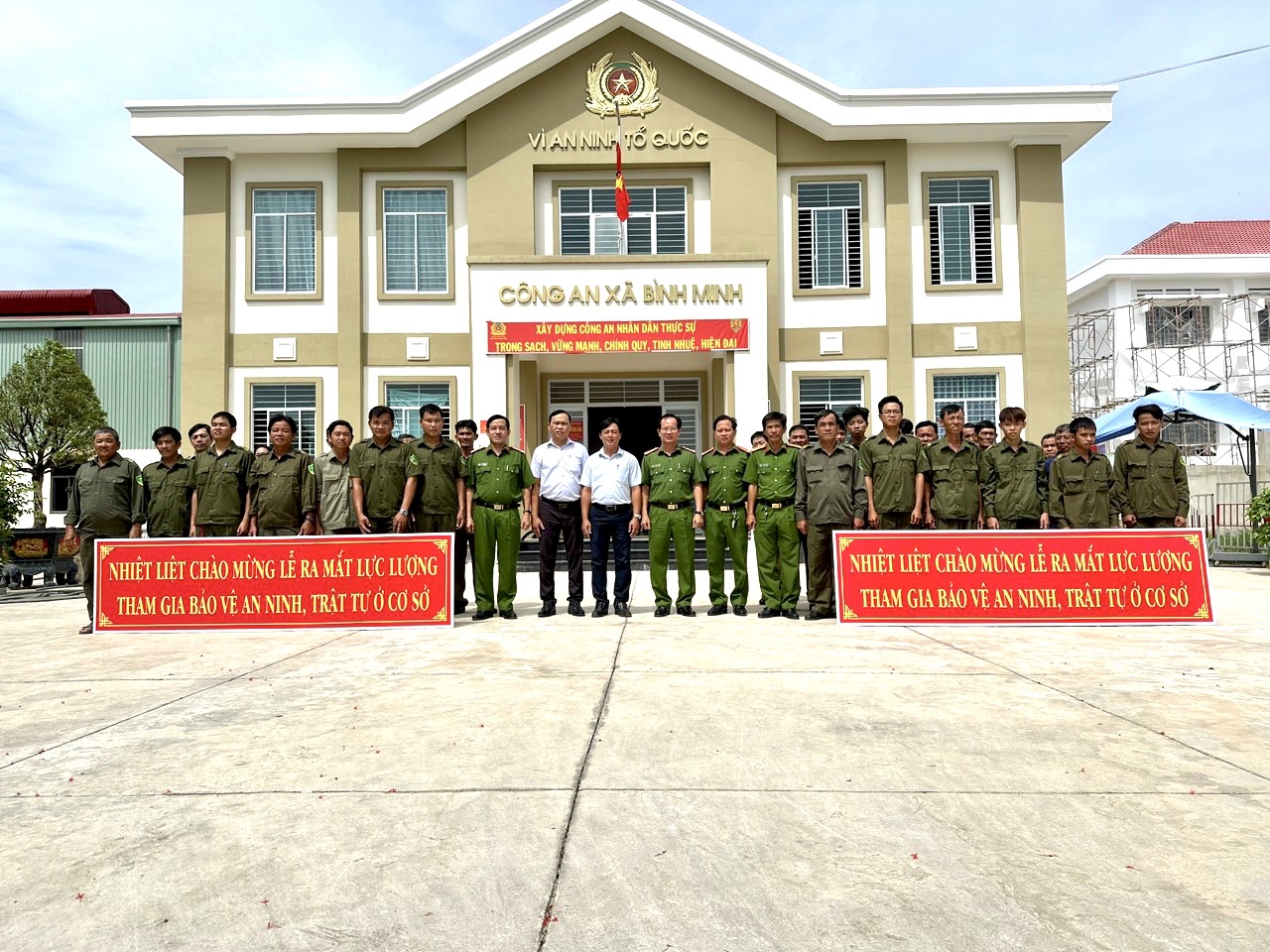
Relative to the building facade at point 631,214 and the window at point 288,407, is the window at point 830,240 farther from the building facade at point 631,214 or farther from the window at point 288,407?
the window at point 288,407

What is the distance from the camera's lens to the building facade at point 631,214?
1588 cm

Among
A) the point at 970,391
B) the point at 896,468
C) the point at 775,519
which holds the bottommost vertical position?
the point at 775,519

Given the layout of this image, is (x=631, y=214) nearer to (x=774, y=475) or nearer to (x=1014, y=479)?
(x=774, y=475)

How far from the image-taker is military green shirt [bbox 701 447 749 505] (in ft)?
26.1

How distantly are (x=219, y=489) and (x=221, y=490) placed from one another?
0.02 m

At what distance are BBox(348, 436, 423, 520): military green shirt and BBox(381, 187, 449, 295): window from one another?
947 cm

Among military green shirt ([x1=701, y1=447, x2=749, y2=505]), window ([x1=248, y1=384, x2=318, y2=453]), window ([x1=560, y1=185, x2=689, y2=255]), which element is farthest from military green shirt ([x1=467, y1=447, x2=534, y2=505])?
window ([x1=248, y1=384, x2=318, y2=453])

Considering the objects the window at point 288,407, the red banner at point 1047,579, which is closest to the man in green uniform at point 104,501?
the red banner at point 1047,579

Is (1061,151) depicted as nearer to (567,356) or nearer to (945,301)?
(945,301)

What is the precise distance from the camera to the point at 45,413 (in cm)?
1909

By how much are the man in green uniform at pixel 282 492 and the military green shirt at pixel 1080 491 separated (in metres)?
6.90

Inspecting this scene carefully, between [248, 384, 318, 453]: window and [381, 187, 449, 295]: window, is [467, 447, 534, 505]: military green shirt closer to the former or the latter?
[381, 187, 449, 295]: window

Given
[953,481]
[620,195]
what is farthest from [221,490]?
[620,195]

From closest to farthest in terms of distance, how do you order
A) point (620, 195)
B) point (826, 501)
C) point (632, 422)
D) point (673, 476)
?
point (826, 501)
point (673, 476)
point (620, 195)
point (632, 422)
